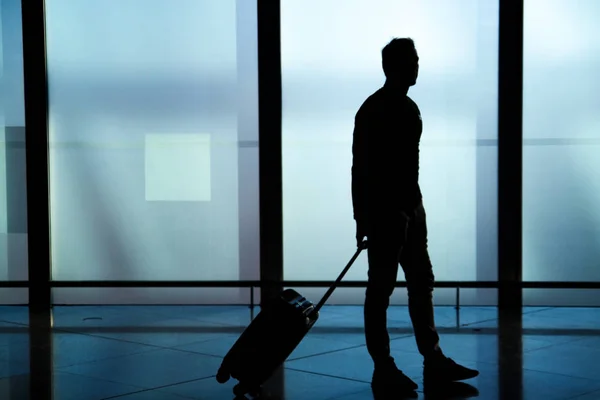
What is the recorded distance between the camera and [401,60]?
521cm

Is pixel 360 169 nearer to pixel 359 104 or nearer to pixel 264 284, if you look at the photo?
pixel 359 104

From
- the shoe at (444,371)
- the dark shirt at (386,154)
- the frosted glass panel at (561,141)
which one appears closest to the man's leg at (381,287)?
the dark shirt at (386,154)

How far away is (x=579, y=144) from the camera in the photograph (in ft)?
27.7

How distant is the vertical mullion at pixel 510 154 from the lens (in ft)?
27.6

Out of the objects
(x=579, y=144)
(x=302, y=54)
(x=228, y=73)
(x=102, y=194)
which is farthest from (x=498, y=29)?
(x=102, y=194)

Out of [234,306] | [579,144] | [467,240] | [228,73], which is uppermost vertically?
[228,73]

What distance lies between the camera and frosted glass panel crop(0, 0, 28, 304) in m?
8.83

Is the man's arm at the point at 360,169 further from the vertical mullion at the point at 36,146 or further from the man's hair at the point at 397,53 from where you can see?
the vertical mullion at the point at 36,146

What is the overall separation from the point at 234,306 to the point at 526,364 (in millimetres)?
3573

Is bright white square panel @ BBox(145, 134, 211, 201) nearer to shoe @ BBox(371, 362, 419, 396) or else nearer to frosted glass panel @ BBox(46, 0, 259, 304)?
frosted glass panel @ BBox(46, 0, 259, 304)

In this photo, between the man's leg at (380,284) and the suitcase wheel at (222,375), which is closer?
the suitcase wheel at (222,375)

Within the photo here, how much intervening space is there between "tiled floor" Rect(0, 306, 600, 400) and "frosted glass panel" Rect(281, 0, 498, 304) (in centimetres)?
65


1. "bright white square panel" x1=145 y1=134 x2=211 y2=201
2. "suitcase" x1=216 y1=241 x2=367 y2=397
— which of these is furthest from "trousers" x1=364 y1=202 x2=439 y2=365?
"bright white square panel" x1=145 y1=134 x2=211 y2=201

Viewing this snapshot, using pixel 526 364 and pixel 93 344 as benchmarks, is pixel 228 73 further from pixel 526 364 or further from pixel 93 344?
pixel 526 364
